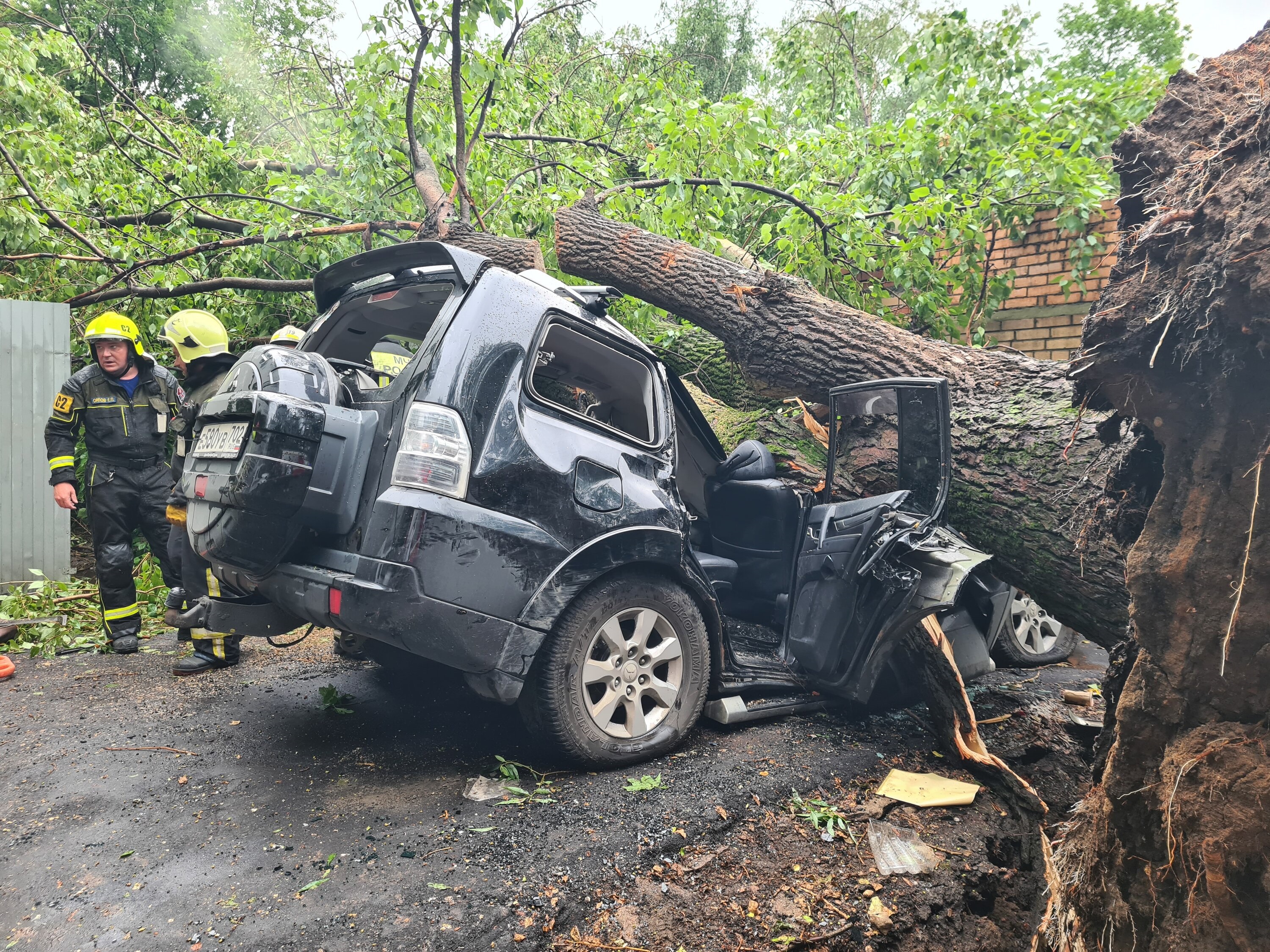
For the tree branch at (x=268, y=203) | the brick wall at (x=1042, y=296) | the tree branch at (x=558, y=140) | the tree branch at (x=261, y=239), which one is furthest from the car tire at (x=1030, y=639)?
the tree branch at (x=268, y=203)

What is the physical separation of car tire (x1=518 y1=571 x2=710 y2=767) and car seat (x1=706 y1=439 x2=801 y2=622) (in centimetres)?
97

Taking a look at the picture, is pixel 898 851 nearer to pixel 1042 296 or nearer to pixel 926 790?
pixel 926 790

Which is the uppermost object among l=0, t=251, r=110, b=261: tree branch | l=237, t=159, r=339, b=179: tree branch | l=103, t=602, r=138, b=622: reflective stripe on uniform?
l=237, t=159, r=339, b=179: tree branch

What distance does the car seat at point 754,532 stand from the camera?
4.25 metres

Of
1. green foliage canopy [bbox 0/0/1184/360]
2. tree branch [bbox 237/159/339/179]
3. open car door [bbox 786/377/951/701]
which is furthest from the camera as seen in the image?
tree branch [bbox 237/159/339/179]

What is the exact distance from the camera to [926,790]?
297 cm

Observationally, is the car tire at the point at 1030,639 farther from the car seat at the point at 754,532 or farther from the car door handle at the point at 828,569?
the car door handle at the point at 828,569

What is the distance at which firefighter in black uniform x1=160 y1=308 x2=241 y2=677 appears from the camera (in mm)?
4398

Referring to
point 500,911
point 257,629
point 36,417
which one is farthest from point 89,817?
point 36,417

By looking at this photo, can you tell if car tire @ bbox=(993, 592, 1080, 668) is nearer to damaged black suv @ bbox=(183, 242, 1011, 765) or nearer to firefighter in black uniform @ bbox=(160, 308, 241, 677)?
damaged black suv @ bbox=(183, 242, 1011, 765)

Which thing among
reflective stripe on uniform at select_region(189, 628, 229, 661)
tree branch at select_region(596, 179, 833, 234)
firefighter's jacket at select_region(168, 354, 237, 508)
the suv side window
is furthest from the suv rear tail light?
tree branch at select_region(596, 179, 833, 234)

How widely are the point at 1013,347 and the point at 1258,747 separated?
734 cm

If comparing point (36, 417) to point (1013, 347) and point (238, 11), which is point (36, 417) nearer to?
point (1013, 347)

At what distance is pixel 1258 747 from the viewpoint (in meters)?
1.48
